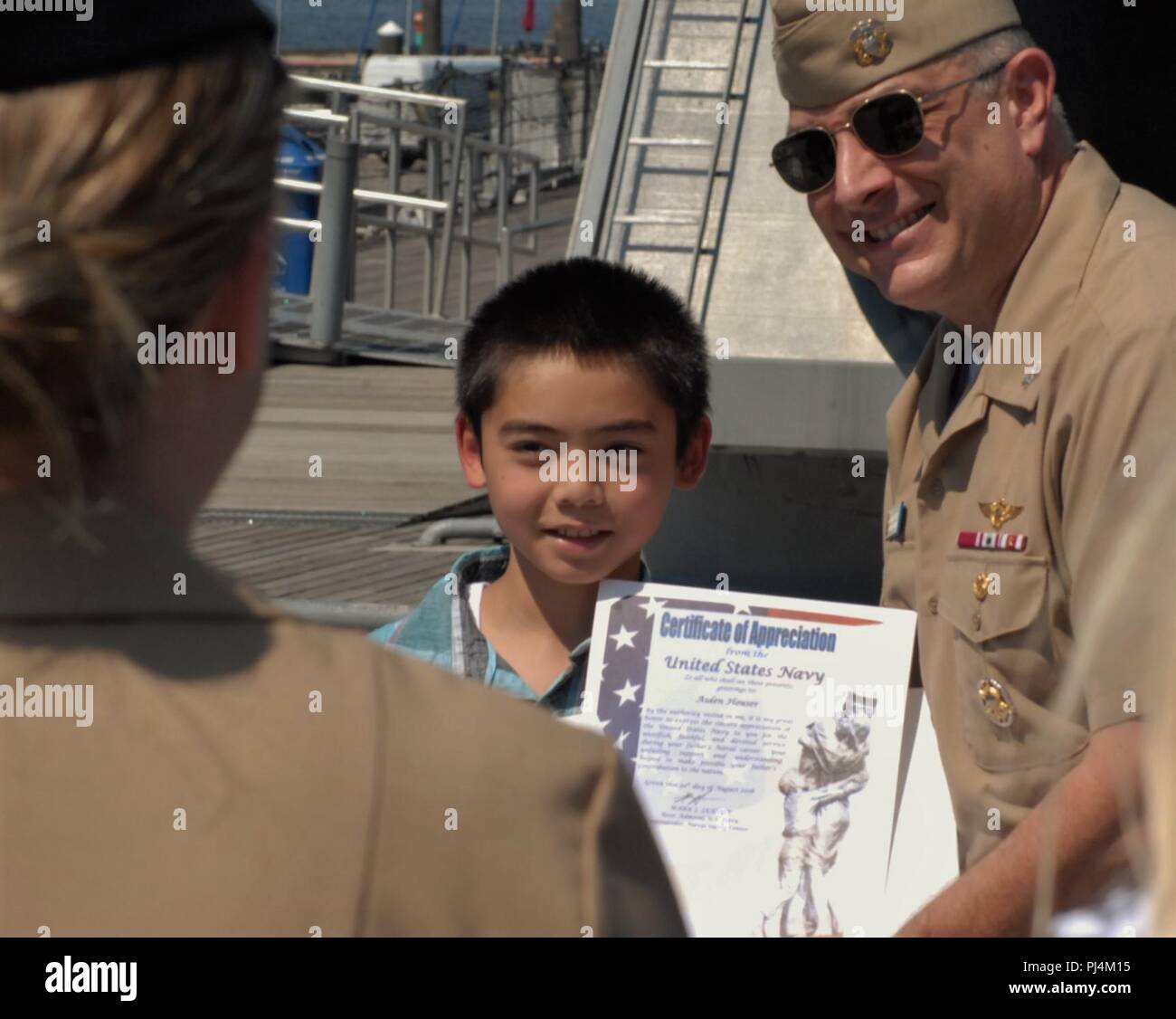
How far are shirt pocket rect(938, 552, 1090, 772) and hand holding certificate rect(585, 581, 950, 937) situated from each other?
121 mm

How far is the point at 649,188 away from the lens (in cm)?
578

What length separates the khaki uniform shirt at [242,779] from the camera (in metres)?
1.14

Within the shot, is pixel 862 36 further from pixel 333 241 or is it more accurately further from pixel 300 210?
pixel 300 210

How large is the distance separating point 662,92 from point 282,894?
5.00 m

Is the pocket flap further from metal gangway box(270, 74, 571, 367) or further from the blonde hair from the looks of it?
metal gangway box(270, 74, 571, 367)

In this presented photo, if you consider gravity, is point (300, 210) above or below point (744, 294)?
above

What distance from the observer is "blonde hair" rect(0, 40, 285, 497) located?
1085 millimetres

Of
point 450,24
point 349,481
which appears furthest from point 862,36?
point 450,24

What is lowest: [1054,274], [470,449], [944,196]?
[470,449]

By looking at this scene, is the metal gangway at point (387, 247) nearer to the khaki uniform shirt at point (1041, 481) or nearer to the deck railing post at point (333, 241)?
the deck railing post at point (333, 241)

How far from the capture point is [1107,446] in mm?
2422

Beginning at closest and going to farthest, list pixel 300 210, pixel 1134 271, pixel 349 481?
1. pixel 1134 271
2. pixel 349 481
3. pixel 300 210

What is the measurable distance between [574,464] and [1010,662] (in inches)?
36.8
